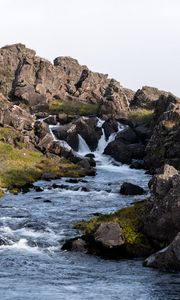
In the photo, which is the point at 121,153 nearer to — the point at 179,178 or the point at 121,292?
the point at 179,178

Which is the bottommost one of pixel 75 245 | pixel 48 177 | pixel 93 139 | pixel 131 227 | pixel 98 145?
pixel 75 245

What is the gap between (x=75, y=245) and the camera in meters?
47.0

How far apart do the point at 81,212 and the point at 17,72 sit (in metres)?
121

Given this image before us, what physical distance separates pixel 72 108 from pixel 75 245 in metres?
116

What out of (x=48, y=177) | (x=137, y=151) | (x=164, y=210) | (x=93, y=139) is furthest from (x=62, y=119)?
(x=164, y=210)

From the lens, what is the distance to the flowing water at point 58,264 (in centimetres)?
3500

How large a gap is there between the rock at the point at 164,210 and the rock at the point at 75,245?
558cm

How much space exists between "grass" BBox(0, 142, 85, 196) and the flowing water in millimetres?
10941

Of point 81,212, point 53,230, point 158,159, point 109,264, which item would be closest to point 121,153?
point 158,159

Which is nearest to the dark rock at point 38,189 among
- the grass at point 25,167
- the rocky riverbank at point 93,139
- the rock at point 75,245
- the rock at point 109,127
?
the rocky riverbank at point 93,139

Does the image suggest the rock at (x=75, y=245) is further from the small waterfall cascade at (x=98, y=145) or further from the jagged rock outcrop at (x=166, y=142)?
the small waterfall cascade at (x=98, y=145)

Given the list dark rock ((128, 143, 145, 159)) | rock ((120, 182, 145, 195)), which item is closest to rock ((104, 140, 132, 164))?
dark rock ((128, 143, 145, 159))

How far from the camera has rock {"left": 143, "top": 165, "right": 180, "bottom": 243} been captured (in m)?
45.6

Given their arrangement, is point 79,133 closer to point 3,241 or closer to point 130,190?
point 130,190
